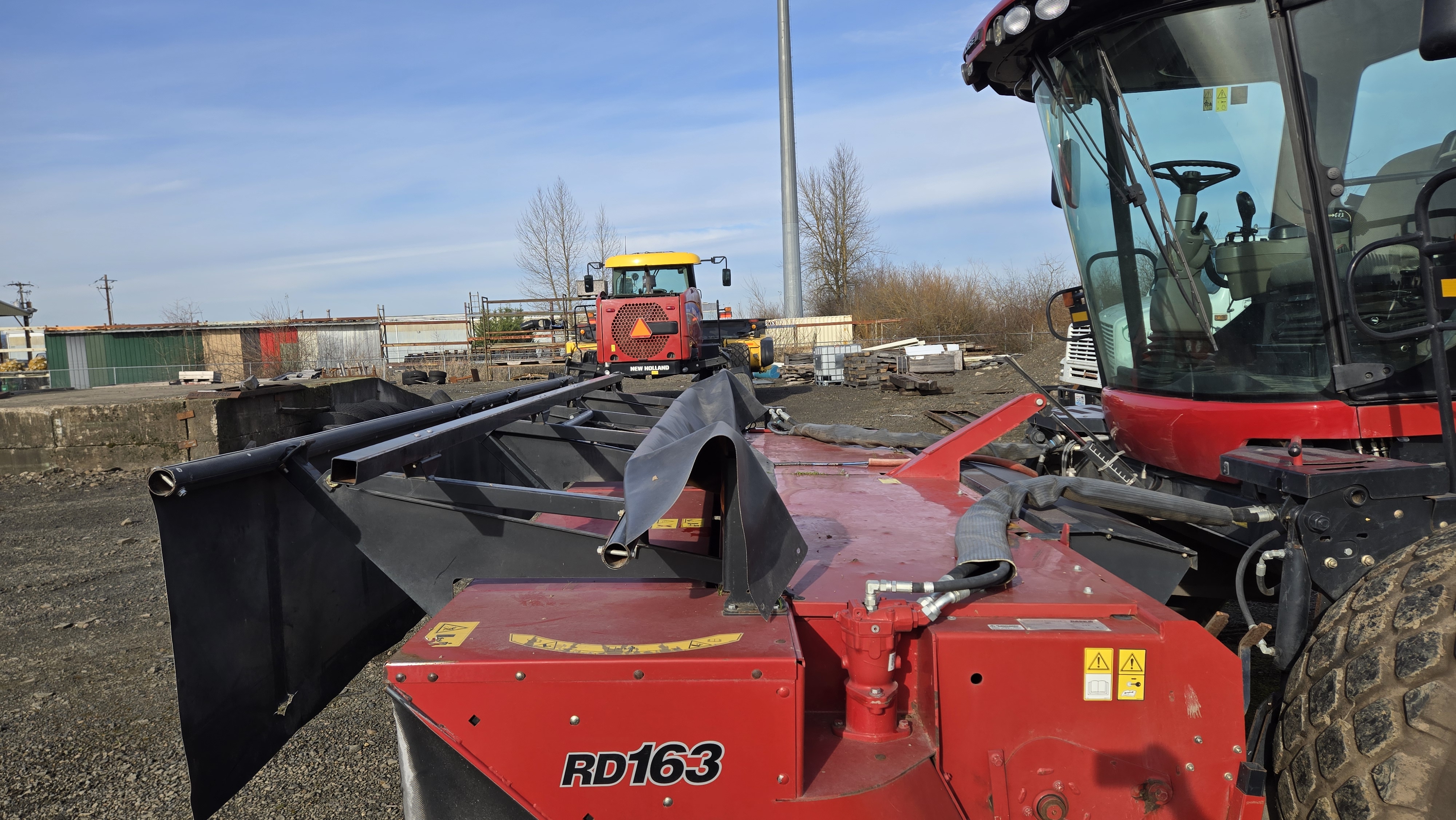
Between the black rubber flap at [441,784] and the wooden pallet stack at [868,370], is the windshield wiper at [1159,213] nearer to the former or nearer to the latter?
the black rubber flap at [441,784]

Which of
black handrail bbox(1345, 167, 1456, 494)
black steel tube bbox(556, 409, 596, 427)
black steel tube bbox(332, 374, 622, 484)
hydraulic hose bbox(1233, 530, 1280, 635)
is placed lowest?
hydraulic hose bbox(1233, 530, 1280, 635)

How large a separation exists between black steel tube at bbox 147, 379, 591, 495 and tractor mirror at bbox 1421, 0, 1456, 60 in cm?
250

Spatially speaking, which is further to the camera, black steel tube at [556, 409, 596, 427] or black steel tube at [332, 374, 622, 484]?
black steel tube at [556, 409, 596, 427]

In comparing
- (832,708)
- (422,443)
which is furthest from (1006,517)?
(422,443)

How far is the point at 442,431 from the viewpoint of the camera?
2617 millimetres

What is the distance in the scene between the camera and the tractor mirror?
1.58 m

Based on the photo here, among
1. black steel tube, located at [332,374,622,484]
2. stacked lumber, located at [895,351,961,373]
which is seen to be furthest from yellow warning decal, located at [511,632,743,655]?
stacked lumber, located at [895,351,961,373]

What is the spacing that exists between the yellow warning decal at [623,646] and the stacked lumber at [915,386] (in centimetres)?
1430

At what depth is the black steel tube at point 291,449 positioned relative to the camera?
1749mm

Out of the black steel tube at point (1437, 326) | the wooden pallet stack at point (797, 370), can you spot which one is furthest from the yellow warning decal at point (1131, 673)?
the wooden pallet stack at point (797, 370)

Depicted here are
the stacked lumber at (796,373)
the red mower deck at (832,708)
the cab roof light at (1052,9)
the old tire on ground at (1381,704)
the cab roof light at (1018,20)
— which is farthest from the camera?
the stacked lumber at (796,373)

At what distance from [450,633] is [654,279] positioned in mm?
14684

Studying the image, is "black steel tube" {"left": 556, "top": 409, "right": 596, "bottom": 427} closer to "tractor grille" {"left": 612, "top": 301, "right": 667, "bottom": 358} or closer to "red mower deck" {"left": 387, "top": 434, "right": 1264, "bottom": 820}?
"red mower deck" {"left": 387, "top": 434, "right": 1264, "bottom": 820}

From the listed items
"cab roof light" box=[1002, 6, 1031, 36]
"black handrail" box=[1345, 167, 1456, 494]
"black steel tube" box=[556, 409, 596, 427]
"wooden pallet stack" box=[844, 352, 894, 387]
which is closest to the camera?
"black handrail" box=[1345, 167, 1456, 494]
